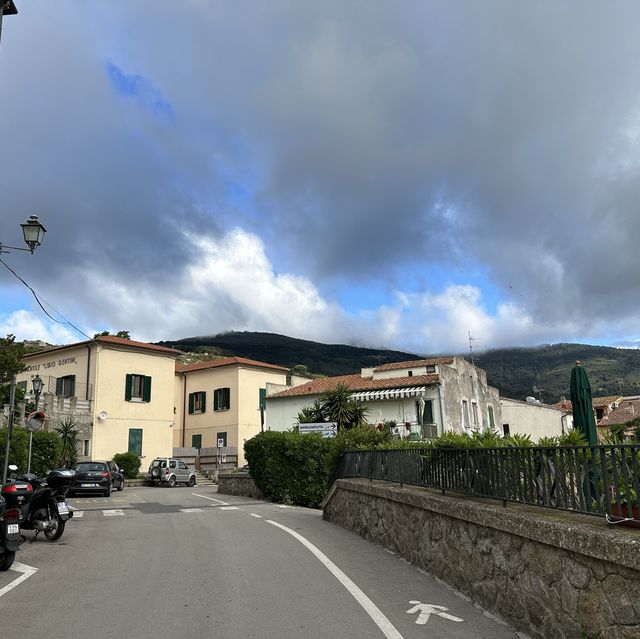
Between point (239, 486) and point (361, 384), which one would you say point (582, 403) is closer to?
point (239, 486)

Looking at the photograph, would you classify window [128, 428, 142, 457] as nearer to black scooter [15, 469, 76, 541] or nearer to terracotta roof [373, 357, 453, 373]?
terracotta roof [373, 357, 453, 373]

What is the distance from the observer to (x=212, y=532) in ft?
40.3

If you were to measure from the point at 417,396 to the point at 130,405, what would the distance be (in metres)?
18.6

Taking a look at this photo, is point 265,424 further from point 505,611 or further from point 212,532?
point 505,611

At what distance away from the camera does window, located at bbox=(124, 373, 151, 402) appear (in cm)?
3866

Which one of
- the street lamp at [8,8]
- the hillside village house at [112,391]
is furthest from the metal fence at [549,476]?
the hillside village house at [112,391]

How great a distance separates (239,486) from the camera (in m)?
26.5

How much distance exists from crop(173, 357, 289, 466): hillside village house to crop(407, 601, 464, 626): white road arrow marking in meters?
38.3

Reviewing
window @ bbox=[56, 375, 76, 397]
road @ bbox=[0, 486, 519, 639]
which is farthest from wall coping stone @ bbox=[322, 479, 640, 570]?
window @ bbox=[56, 375, 76, 397]

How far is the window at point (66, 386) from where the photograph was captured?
3806cm

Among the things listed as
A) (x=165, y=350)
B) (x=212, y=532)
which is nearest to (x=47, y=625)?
(x=212, y=532)

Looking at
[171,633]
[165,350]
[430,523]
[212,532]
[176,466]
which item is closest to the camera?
[171,633]

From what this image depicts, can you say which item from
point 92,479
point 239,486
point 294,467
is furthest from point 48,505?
A: point 239,486

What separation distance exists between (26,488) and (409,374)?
30281 millimetres
